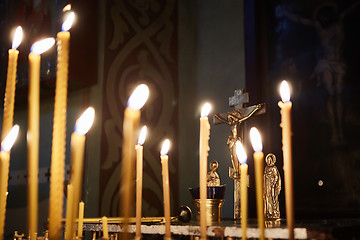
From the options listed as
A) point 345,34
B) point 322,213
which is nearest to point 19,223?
point 322,213

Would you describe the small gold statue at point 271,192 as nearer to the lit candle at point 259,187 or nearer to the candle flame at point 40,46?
the lit candle at point 259,187

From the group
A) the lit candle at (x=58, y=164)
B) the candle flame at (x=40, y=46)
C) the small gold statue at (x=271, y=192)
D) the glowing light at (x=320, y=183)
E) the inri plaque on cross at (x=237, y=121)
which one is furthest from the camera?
the glowing light at (x=320, y=183)

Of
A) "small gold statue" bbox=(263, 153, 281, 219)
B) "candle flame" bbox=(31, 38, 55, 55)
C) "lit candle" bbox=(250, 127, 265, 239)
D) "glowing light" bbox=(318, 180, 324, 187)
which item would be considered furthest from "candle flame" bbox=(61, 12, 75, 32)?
"glowing light" bbox=(318, 180, 324, 187)

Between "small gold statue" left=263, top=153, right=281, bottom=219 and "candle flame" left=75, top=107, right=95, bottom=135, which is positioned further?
"small gold statue" left=263, top=153, right=281, bottom=219

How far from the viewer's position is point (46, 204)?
124 inches

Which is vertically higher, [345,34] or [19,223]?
[345,34]

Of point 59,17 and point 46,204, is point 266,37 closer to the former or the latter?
point 59,17

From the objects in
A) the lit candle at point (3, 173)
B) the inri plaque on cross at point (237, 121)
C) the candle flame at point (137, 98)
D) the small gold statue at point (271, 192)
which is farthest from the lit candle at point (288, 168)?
the inri plaque on cross at point (237, 121)

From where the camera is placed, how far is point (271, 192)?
1992 millimetres

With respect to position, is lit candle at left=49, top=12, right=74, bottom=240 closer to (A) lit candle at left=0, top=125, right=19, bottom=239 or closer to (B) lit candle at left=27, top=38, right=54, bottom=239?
(B) lit candle at left=27, top=38, right=54, bottom=239

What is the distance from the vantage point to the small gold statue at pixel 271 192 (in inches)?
77.5

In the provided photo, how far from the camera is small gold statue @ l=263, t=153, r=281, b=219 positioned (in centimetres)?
197

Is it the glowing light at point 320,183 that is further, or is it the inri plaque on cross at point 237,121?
the glowing light at point 320,183

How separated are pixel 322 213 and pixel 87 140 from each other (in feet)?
5.40
